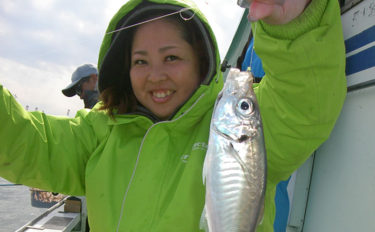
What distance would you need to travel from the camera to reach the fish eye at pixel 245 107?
1.22 metres

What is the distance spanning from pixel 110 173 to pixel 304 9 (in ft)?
4.13

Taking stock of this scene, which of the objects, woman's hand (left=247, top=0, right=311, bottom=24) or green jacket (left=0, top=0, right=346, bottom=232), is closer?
woman's hand (left=247, top=0, right=311, bottom=24)

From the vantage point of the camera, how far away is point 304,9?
1.17 metres

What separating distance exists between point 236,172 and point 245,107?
27 cm

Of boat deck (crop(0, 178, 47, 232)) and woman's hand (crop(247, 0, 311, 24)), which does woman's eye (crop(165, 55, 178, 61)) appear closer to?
woman's hand (crop(247, 0, 311, 24))

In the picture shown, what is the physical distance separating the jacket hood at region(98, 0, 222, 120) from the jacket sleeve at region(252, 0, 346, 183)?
21.7 inches

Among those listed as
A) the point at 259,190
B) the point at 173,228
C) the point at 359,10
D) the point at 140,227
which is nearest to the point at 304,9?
the point at 259,190

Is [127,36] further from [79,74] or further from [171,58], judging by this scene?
[79,74]

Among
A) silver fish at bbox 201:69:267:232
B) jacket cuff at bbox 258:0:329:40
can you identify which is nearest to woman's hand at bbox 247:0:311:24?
jacket cuff at bbox 258:0:329:40

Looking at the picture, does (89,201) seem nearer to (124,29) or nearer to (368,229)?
(124,29)

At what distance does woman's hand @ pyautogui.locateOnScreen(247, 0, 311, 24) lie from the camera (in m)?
1.07

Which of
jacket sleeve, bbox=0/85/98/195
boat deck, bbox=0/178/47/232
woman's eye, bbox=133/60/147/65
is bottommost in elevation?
boat deck, bbox=0/178/47/232

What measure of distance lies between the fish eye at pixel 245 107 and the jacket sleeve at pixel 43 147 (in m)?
1.03

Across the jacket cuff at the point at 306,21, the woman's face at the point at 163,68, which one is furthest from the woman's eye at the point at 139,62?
the jacket cuff at the point at 306,21
